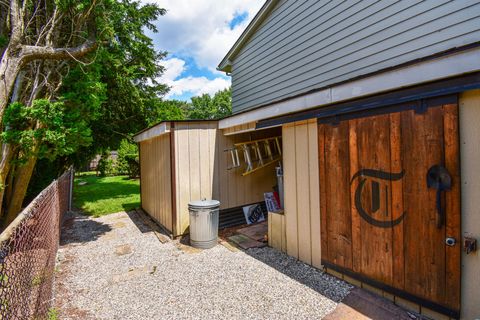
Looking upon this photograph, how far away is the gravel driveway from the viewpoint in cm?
288

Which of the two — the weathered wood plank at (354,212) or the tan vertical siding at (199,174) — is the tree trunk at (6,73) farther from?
the weathered wood plank at (354,212)

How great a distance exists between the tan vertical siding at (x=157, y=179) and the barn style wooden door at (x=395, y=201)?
3.54m

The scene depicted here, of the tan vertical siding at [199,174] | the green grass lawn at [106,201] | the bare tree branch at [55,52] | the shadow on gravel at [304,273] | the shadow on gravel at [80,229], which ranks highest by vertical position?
the bare tree branch at [55,52]

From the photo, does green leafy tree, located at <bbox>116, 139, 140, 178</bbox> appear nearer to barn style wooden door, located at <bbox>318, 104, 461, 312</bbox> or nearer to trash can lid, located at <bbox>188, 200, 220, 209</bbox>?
trash can lid, located at <bbox>188, 200, 220, 209</bbox>

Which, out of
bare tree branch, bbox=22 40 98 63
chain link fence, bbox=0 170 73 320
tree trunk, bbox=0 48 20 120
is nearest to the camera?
chain link fence, bbox=0 170 73 320

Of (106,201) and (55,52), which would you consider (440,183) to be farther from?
(106,201)

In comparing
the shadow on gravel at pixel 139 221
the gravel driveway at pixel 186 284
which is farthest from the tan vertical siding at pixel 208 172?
the shadow on gravel at pixel 139 221

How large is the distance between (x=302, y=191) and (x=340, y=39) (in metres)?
3.35

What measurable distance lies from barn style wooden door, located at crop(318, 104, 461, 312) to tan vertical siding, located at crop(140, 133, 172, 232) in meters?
3.54

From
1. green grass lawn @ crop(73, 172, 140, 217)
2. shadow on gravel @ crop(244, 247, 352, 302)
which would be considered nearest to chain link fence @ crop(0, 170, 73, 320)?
shadow on gravel @ crop(244, 247, 352, 302)

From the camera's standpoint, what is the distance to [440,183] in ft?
7.73

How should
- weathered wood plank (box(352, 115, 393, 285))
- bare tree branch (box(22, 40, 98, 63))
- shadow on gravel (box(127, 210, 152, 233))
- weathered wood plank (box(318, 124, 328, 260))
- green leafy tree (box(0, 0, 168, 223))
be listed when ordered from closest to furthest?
weathered wood plank (box(352, 115, 393, 285)) → weathered wood plank (box(318, 124, 328, 260)) → green leafy tree (box(0, 0, 168, 223)) → bare tree branch (box(22, 40, 98, 63)) → shadow on gravel (box(127, 210, 152, 233))

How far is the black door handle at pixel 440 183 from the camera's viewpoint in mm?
2312

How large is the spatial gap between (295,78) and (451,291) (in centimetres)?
506
